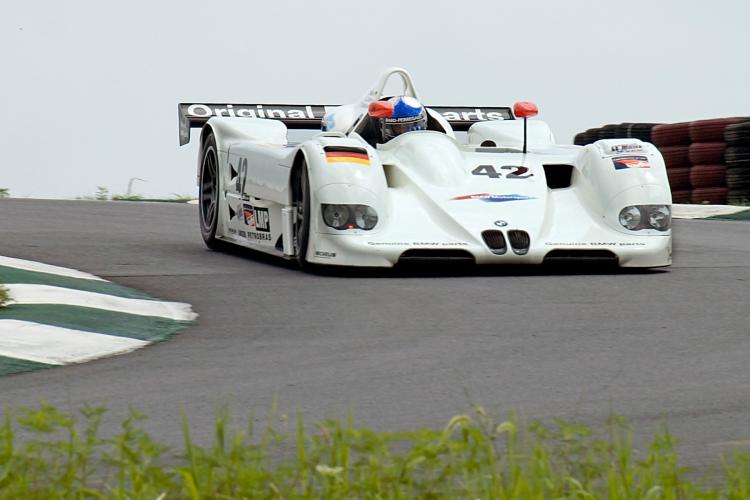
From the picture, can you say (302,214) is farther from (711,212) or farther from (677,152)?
(677,152)

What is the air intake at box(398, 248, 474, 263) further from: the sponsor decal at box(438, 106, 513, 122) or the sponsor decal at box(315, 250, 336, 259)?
the sponsor decal at box(438, 106, 513, 122)

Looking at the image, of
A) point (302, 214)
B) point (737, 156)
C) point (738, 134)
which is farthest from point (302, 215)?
point (737, 156)

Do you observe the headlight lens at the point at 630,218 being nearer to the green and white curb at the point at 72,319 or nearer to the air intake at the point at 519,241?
the air intake at the point at 519,241

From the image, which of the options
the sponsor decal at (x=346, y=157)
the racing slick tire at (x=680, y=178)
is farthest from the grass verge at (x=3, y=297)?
the racing slick tire at (x=680, y=178)

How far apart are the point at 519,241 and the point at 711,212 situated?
24.5ft

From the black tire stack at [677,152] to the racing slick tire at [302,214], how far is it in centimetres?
878

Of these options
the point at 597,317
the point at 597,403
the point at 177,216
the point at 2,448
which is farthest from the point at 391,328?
the point at 177,216

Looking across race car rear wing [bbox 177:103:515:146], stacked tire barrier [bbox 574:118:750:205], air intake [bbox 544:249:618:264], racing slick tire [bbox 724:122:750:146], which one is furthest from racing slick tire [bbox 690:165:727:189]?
air intake [bbox 544:249:618:264]

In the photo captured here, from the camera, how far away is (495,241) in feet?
26.1

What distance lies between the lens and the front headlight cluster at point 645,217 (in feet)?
27.3

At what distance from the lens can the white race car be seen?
793cm

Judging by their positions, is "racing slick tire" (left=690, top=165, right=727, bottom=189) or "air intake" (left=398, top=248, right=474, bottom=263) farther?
"racing slick tire" (left=690, top=165, right=727, bottom=189)

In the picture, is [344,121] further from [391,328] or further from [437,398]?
[437,398]

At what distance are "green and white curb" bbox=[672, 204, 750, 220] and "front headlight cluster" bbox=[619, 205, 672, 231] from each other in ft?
19.8
